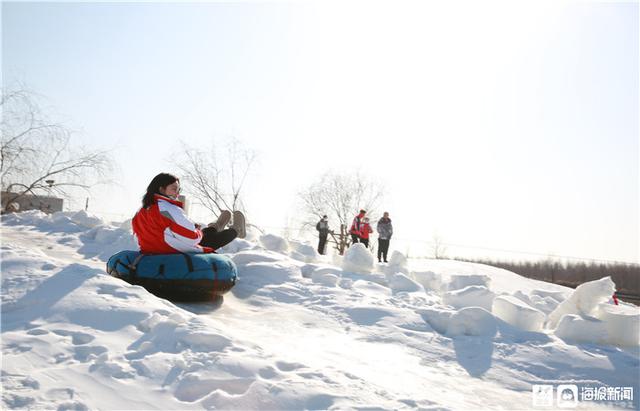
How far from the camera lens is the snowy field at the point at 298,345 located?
2.62m

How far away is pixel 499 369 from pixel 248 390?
8.28 ft

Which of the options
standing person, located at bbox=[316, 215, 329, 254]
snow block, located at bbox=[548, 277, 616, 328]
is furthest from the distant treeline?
snow block, located at bbox=[548, 277, 616, 328]

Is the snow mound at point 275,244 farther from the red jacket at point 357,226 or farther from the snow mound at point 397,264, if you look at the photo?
the red jacket at point 357,226

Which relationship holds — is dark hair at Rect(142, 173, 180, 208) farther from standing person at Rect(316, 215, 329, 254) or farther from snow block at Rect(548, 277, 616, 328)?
standing person at Rect(316, 215, 329, 254)

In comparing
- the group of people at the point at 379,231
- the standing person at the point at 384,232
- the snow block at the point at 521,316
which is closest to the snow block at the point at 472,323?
the snow block at the point at 521,316

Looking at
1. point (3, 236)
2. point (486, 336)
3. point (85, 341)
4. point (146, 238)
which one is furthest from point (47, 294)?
point (3, 236)

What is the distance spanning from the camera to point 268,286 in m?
6.50

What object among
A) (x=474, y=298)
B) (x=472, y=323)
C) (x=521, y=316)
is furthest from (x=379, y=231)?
(x=472, y=323)

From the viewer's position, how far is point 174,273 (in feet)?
17.0

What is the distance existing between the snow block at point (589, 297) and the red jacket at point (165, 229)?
4.55 m

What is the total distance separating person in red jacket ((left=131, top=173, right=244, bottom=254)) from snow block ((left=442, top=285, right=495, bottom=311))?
3337 millimetres

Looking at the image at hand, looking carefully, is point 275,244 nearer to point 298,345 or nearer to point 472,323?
point 472,323

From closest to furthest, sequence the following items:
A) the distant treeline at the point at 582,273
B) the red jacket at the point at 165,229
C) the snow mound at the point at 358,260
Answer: the red jacket at the point at 165,229
the snow mound at the point at 358,260
the distant treeline at the point at 582,273

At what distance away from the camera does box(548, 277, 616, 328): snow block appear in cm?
554
